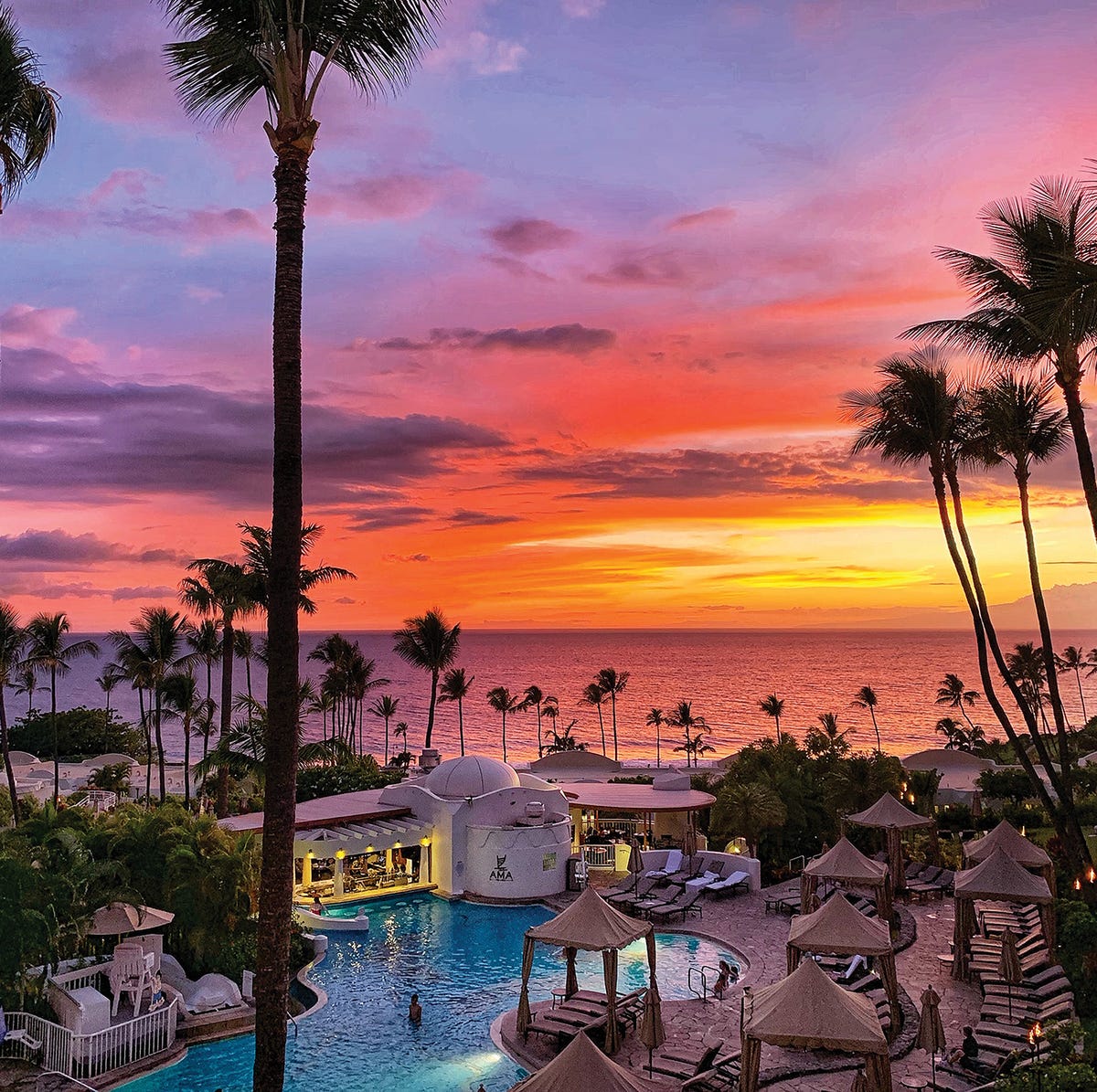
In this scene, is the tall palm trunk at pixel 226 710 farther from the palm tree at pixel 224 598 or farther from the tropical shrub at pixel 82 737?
the tropical shrub at pixel 82 737

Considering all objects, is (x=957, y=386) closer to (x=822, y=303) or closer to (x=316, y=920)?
(x=822, y=303)

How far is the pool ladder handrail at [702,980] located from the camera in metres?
19.2

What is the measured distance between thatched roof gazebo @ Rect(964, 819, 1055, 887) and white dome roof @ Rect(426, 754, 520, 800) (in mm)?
14200

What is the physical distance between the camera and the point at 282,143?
9750 mm

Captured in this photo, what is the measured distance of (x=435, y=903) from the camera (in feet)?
92.2

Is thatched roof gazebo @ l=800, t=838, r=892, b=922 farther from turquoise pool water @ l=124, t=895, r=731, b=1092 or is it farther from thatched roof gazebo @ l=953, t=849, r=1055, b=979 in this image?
turquoise pool water @ l=124, t=895, r=731, b=1092

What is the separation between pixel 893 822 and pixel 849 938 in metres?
10.2

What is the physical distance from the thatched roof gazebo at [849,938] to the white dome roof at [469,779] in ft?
46.5

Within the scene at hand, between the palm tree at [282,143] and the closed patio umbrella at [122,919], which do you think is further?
the closed patio umbrella at [122,919]

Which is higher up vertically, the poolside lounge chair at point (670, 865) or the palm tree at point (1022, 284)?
the palm tree at point (1022, 284)

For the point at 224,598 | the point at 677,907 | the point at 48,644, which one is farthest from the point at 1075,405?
the point at 48,644

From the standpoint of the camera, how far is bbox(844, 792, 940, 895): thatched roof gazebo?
2588 cm

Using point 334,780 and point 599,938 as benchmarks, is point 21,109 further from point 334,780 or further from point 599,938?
point 334,780

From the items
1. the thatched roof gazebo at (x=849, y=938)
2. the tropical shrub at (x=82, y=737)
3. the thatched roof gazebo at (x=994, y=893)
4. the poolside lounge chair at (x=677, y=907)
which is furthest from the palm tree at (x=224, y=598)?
the tropical shrub at (x=82, y=737)
